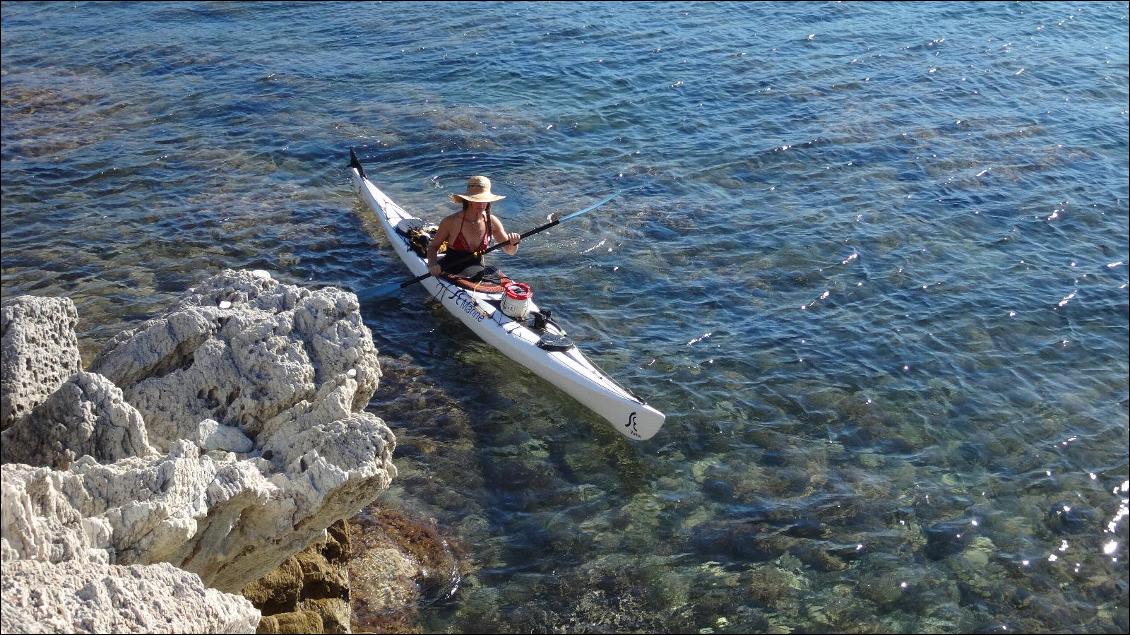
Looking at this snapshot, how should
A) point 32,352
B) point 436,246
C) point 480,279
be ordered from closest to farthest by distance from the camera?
point 32,352 < point 436,246 < point 480,279

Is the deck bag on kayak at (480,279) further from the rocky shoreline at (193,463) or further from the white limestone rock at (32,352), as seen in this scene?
the white limestone rock at (32,352)

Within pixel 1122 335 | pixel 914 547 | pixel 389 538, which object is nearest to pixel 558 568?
pixel 389 538

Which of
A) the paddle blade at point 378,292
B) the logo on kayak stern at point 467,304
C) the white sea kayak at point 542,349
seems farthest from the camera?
the paddle blade at point 378,292

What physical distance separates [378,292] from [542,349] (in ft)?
9.82

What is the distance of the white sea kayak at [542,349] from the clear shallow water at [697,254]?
0.77 ft

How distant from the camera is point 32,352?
712 centimetres

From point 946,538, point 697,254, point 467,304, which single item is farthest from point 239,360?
point 697,254

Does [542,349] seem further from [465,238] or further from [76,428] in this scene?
[76,428]

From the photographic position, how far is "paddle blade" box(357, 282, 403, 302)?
13508mm

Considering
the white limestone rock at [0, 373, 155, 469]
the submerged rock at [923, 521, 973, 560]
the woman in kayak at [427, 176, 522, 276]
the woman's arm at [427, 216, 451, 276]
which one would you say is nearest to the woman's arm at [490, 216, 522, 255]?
the woman in kayak at [427, 176, 522, 276]

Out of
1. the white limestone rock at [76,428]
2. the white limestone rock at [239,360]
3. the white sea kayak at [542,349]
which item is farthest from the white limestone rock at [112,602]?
the white sea kayak at [542,349]

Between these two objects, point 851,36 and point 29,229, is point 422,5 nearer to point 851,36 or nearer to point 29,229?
point 851,36

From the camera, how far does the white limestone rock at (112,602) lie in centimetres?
511

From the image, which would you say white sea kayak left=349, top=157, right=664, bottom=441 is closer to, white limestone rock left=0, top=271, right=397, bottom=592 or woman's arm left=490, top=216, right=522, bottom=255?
woman's arm left=490, top=216, right=522, bottom=255
